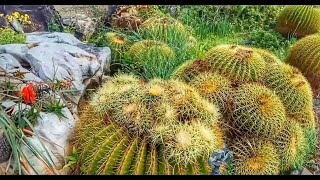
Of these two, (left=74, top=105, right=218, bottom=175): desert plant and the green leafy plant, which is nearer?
(left=74, top=105, right=218, bottom=175): desert plant

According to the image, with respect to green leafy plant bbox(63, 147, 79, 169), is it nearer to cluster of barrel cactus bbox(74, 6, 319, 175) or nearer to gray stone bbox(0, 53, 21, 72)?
cluster of barrel cactus bbox(74, 6, 319, 175)

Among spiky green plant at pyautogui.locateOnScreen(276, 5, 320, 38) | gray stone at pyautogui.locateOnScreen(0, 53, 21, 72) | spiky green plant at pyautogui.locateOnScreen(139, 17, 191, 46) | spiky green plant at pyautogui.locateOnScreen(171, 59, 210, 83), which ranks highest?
gray stone at pyautogui.locateOnScreen(0, 53, 21, 72)

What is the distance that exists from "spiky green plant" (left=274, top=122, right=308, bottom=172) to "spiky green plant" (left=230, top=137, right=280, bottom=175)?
66mm

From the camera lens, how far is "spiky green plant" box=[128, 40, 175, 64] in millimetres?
4914

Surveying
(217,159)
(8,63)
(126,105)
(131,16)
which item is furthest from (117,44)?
(217,159)

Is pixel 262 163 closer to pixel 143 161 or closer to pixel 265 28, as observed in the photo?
pixel 143 161

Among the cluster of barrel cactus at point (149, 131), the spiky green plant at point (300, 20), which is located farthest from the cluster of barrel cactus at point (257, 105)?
the spiky green plant at point (300, 20)

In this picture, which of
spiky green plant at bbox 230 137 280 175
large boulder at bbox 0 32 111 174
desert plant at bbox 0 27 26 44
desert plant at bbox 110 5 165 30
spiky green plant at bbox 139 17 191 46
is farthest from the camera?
desert plant at bbox 110 5 165 30

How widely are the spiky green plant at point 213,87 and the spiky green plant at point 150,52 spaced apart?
1043 millimetres

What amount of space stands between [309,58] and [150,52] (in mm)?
1520

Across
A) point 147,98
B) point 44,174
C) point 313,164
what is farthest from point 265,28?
point 44,174

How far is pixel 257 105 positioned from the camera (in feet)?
11.8

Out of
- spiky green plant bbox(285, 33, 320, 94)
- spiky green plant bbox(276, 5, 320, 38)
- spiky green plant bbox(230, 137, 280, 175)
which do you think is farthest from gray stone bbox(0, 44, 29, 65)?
spiky green plant bbox(276, 5, 320, 38)

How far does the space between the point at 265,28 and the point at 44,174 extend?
4.50 metres
